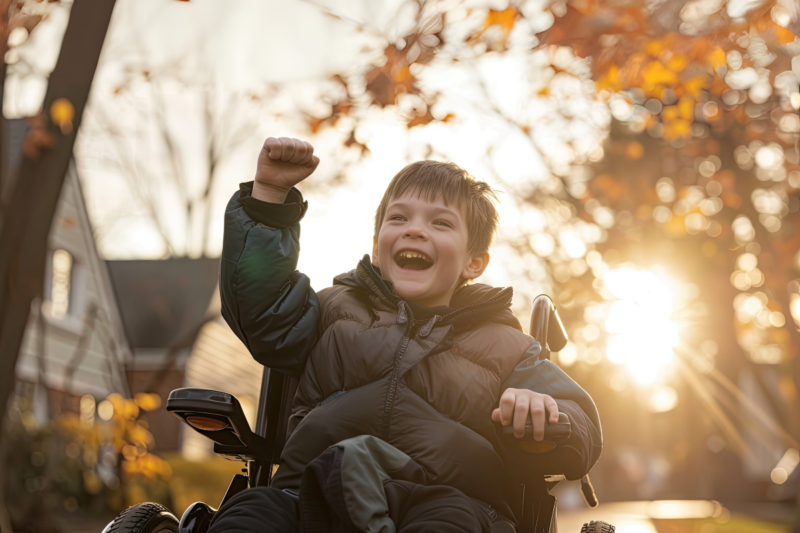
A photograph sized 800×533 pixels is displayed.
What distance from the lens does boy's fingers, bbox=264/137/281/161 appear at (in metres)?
2.31

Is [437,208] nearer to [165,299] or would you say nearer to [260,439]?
[260,439]

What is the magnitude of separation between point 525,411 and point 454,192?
912 mm

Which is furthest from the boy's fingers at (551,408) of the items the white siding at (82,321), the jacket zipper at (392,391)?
the white siding at (82,321)

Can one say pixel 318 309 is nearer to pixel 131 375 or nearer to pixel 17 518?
pixel 17 518

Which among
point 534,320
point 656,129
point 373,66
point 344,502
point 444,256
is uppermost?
point 656,129

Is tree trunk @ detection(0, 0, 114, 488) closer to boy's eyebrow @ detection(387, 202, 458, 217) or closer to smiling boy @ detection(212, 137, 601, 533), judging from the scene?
smiling boy @ detection(212, 137, 601, 533)

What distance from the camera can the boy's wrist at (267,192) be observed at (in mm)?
2391

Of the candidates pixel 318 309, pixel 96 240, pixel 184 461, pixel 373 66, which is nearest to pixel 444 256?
pixel 318 309

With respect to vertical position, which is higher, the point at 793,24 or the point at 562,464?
the point at 793,24

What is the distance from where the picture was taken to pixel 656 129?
1552 cm

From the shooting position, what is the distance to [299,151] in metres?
2.34

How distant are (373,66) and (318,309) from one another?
177 inches

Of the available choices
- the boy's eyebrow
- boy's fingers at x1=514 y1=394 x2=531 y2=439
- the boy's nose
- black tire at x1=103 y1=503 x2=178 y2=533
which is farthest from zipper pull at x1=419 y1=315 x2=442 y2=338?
black tire at x1=103 y1=503 x2=178 y2=533

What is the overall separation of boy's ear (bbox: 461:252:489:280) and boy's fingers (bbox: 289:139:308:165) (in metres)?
0.69
